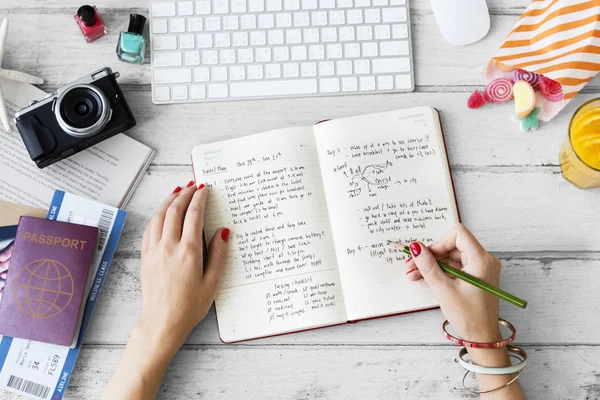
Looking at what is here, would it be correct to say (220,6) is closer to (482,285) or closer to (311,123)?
(311,123)

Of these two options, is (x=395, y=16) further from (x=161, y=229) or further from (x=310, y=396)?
(x=310, y=396)

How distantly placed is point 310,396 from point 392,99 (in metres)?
0.52

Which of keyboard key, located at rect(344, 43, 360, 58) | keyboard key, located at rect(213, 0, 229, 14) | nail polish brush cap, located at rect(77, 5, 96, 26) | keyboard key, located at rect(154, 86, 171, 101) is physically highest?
nail polish brush cap, located at rect(77, 5, 96, 26)

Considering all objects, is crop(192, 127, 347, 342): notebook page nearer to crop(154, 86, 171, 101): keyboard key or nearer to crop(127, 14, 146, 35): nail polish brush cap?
crop(154, 86, 171, 101): keyboard key

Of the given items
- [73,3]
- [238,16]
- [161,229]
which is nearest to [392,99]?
[238,16]

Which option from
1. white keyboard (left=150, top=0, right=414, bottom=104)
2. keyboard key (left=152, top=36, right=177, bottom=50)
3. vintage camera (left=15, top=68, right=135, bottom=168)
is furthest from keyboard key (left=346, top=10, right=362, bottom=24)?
vintage camera (left=15, top=68, right=135, bottom=168)

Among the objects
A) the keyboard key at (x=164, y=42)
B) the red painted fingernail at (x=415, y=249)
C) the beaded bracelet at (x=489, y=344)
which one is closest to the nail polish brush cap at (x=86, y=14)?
the keyboard key at (x=164, y=42)

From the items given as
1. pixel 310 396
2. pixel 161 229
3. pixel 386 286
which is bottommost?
pixel 310 396

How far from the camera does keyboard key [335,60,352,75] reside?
978mm

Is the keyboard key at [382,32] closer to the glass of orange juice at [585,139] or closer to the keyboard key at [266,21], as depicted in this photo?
the keyboard key at [266,21]

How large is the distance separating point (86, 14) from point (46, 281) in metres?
0.44

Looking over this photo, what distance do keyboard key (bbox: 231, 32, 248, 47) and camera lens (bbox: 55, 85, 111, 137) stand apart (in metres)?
0.24

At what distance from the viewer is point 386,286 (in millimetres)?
934

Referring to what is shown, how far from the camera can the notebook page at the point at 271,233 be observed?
93cm
